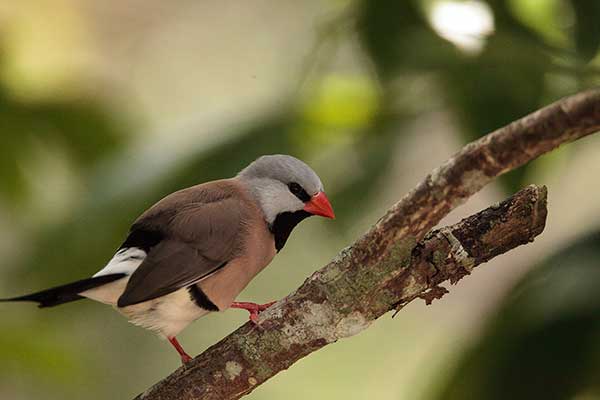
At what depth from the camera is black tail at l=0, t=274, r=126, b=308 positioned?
7.59 feet

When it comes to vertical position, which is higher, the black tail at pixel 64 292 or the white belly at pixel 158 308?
the black tail at pixel 64 292

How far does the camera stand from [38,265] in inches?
143

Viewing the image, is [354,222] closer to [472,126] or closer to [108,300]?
[472,126]

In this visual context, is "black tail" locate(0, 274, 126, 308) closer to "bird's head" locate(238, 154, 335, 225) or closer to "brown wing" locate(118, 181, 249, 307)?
"brown wing" locate(118, 181, 249, 307)

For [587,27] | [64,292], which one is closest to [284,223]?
[64,292]

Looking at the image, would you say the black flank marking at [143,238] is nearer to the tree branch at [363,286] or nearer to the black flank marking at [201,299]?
the black flank marking at [201,299]

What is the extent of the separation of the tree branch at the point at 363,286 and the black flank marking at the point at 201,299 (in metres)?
0.15

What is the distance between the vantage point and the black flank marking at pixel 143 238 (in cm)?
275

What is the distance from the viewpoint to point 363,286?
2.45 m

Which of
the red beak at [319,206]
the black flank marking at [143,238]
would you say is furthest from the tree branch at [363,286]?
the red beak at [319,206]

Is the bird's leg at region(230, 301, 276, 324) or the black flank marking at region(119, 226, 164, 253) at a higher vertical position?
the black flank marking at region(119, 226, 164, 253)

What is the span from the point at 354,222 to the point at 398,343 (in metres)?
4.05

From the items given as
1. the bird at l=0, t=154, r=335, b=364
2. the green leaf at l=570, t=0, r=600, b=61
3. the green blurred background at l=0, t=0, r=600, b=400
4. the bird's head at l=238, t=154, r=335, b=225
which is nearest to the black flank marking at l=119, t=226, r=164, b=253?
the bird at l=0, t=154, r=335, b=364

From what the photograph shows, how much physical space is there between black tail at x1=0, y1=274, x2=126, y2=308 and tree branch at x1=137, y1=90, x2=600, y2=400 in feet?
1.22
